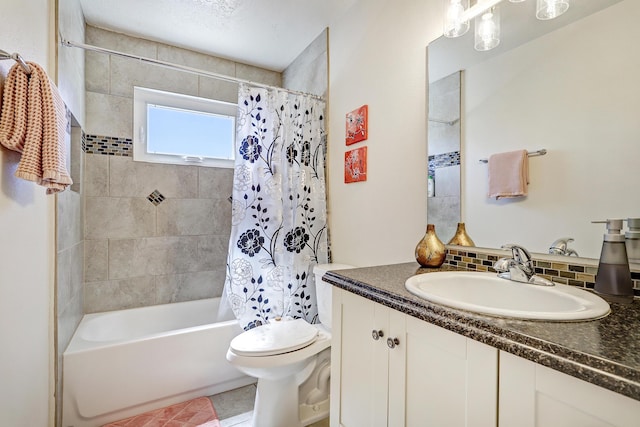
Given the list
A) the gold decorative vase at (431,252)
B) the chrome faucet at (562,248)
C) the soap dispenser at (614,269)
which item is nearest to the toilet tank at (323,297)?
the gold decorative vase at (431,252)

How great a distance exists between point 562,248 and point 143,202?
2.60 m

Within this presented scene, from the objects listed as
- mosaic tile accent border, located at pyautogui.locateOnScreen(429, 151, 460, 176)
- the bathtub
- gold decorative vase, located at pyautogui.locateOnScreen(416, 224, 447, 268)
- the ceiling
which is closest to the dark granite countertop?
gold decorative vase, located at pyautogui.locateOnScreen(416, 224, 447, 268)

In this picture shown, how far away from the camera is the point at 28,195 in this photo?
1.10 m

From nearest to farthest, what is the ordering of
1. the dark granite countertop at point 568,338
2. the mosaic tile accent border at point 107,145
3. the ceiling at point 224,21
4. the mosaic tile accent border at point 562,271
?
the dark granite countertop at point 568,338
the mosaic tile accent border at point 562,271
the ceiling at point 224,21
the mosaic tile accent border at point 107,145

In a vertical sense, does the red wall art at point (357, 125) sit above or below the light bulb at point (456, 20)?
below

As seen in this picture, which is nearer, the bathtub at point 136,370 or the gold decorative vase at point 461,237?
the gold decorative vase at point 461,237

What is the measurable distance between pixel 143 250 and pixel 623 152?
2754mm

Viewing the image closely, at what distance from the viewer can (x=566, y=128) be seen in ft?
3.12

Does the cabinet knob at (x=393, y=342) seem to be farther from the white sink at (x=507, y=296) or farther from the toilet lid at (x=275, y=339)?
the toilet lid at (x=275, y=339)

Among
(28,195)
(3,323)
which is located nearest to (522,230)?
(3,323)

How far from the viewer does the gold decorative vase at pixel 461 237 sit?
1237mm

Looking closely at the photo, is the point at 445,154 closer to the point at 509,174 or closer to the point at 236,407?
the point at 509,174

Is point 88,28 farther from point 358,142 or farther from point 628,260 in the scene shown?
point 628,260

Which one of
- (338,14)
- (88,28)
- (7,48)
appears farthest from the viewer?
(88,28)
